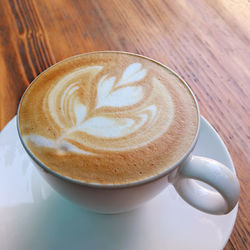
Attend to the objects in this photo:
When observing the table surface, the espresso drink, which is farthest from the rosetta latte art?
the table surface

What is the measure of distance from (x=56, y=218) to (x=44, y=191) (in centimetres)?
8

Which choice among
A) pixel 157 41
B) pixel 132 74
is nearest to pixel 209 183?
pixel 132 74

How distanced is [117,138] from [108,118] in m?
0.06

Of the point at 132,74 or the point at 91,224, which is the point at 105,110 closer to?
the point at 132,74

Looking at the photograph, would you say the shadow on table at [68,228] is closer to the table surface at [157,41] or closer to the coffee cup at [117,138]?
the coffee cup at [117,138]

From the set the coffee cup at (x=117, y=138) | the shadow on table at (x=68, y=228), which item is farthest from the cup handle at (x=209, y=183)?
the shadow on table at (x=68, y=228)

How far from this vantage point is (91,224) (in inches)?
25.1

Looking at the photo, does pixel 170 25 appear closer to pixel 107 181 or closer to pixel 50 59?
pixel 50 59

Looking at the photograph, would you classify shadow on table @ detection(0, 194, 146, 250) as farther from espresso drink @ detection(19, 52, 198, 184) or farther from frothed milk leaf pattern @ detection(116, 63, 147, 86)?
frothed milk leaf pattern @ detection(116, 63, 147, 86)

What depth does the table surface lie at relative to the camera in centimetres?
90

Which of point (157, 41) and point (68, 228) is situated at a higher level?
point (157, 41)

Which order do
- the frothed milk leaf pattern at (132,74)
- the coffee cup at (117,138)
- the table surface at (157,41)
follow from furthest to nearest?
the table surface at (157,41), the frothed milk leaf pattern at (132,74), the coffee cup at (117,138)

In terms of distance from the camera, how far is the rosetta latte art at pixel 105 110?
55 centimetres

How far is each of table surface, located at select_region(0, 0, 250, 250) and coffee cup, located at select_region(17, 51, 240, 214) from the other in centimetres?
28
